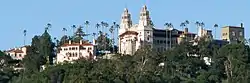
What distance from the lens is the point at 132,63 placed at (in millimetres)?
98562

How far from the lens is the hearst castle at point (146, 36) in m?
112

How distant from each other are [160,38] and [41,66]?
15.7m

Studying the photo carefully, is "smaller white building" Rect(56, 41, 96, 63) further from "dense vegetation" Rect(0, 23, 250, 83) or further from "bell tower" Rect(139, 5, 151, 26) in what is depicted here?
"bell tower" Rect(139, 5, 151, 26)

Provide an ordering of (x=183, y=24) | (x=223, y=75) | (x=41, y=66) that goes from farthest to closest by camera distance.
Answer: (x=183, y=24)
(x=41, y=66)
(x=223, y=75)

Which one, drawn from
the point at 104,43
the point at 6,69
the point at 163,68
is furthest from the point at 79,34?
the point at 163,68

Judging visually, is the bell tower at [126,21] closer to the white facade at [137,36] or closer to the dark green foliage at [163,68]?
the white facade at [137,36]

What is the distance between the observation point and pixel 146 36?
113 metres

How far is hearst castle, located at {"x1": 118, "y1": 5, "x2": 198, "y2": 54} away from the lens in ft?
369

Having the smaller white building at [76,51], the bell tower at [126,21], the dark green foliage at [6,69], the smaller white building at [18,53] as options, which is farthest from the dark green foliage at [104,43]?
the dark green foliage at [6,69]

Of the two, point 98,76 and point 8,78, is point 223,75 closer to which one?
point 98,76

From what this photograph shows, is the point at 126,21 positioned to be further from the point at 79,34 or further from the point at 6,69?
the point at 6,69

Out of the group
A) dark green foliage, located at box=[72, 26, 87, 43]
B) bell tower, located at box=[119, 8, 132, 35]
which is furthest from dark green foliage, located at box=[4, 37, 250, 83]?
dark green foliage, located at box=[72, 26, 87, 43]

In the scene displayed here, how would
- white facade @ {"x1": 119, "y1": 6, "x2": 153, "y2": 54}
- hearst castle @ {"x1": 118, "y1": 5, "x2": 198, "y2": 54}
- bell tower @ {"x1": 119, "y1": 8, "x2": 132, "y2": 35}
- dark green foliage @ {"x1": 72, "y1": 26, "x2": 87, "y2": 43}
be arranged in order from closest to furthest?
white facade @ {"x1": 119, "y1": 6, "x2": 153, "y2": 54} → hearst castle @ {"x1": 118, "y1": 5, "x2": 198, "y2": 54} → bell tower @ {"x1": 119, "y1": 8, "x2": 132, "y2": 35} → dark green foliage @ {"x1": 72, "y1": 26, "x2": 87, "y2": 43}

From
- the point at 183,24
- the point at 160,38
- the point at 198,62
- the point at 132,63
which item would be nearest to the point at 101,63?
the point at 132,63
